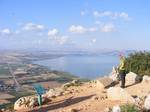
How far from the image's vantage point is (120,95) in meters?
18.6

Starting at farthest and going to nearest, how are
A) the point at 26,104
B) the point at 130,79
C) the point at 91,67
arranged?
the point at 91,67 < the point at 130,79 < the point at 26,104

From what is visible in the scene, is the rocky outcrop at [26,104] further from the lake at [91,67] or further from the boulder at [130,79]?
the lake at [91,67]

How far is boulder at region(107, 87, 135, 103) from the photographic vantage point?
58.9 feet

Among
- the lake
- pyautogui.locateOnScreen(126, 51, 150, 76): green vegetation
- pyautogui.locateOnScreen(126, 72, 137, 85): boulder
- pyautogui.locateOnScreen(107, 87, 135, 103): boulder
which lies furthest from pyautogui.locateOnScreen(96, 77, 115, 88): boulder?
the lake

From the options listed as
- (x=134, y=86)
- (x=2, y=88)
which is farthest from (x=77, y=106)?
(x=2, y=88)

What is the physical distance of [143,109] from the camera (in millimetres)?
15484

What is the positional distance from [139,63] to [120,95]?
944 cm

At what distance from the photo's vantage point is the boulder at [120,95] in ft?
58.9

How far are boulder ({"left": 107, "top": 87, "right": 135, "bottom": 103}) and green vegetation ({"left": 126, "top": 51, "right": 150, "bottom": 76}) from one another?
7539mm

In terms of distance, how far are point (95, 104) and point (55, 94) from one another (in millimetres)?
5300

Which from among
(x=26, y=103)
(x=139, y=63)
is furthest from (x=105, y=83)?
(x=26, y=103)

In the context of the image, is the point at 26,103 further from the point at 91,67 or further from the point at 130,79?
the point at 91,67

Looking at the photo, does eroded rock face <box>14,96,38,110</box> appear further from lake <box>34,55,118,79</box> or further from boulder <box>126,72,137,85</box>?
lake <box>34,55,118,79</box>

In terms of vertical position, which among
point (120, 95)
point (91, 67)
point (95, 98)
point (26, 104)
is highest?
point (120, 95)
